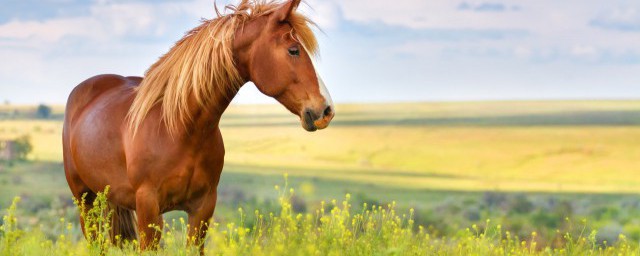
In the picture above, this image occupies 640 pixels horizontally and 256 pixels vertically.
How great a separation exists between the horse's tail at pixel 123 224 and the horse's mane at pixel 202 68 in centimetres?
147

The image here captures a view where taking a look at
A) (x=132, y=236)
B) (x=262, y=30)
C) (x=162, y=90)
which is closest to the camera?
(x=262, y=30)

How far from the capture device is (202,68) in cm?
727

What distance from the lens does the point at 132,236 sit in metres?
8.85

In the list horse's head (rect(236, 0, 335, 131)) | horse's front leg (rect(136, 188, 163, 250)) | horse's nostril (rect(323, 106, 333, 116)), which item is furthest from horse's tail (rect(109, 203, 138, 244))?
horse's nostril (rect(323, 106, 333, 116))

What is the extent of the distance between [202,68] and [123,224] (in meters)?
2.35

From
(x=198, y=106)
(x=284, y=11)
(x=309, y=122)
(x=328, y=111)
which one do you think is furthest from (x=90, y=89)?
(x=328, y=111)

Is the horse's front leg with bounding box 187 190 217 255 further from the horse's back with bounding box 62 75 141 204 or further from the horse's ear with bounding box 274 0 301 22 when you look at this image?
the horse's ear with bounding box 274 0 301 22

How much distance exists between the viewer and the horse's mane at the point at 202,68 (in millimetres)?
7137

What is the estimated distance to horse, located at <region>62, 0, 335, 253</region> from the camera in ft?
22.6

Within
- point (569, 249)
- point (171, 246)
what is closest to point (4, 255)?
point (171, 246)

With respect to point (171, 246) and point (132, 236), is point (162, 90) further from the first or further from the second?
point (132, 236)

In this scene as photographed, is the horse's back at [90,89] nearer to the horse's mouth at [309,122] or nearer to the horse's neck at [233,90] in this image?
the horse's neck at [233,90]

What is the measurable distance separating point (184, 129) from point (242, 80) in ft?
2.10

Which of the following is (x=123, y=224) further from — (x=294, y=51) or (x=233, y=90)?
(x=294, y=51)
